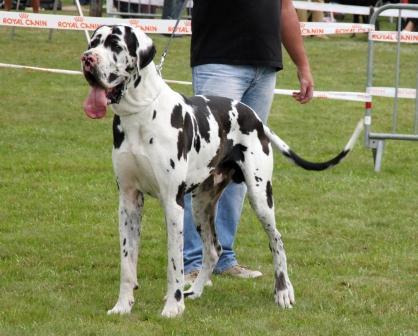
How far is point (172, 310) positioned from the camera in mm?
6180

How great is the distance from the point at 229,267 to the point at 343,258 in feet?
3.03

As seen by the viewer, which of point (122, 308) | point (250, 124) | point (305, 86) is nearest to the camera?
point (122, 308)

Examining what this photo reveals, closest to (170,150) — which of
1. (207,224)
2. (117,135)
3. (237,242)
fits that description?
(117,135)

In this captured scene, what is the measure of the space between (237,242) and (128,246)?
2.16 meters

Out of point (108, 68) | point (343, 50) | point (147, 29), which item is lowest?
point (343, 50)

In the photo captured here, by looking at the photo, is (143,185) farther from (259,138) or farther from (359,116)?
(359,116)

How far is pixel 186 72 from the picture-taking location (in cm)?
1845

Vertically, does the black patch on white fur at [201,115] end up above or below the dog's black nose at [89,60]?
below

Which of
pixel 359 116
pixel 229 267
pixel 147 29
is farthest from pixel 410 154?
pixel 229 267

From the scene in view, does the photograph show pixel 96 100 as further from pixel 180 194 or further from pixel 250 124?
pixel 250 124

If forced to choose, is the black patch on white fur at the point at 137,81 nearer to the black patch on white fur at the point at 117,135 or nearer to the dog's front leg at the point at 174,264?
the black patch on white fur at the point at 117,135

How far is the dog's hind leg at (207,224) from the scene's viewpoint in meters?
6.74

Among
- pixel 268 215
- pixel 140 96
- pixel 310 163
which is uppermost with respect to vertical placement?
pixel 140 96

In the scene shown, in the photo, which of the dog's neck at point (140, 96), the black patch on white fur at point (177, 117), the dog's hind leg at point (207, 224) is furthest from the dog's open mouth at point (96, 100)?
the dog's hind leg at point (207, 224)
